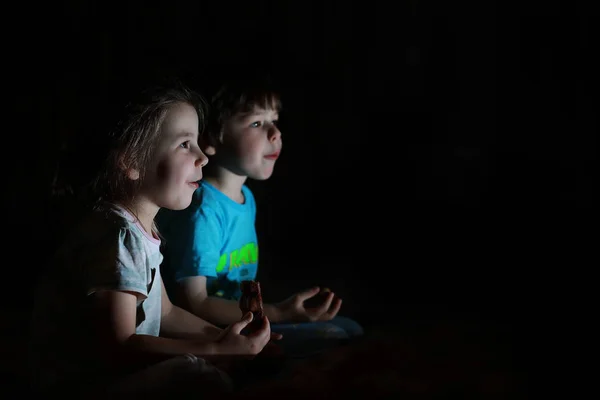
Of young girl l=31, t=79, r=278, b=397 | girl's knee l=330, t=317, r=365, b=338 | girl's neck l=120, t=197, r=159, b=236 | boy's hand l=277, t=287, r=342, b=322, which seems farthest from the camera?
girl's knee l=330, t=317, r=365, b=338

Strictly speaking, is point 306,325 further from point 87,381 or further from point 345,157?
point 345,157

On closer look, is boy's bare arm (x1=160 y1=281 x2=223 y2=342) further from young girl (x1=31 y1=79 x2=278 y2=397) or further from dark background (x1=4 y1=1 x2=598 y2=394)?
dark background (x1=4 y1=1 x2=598 y2=394)

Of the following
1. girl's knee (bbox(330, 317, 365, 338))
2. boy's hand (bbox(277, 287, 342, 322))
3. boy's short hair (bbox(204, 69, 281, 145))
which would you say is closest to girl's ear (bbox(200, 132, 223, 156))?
boy's short hair (bbox(204, 69, 281, 145))

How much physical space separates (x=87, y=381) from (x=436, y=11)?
1.68m

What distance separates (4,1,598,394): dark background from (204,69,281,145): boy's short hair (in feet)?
1.39

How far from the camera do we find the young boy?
1.11 m

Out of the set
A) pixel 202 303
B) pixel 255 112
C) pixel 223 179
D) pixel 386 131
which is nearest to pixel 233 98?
pixel 255 112

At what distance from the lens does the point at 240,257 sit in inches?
48.4

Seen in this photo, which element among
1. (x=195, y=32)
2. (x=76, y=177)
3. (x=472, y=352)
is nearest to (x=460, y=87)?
(x=195, y=32)

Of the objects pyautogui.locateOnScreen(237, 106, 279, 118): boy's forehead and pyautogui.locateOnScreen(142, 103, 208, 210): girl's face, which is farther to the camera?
pyautogui.locateOnScreen(237, 106, 279, 118): boy's forehead

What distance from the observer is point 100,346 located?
82 centimetres

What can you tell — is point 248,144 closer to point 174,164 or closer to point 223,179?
point 223,179

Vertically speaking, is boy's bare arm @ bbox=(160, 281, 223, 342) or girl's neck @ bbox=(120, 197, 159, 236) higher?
girl's neck @ bbox=(120, 197, 159, 236)

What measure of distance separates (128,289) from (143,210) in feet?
0.51
